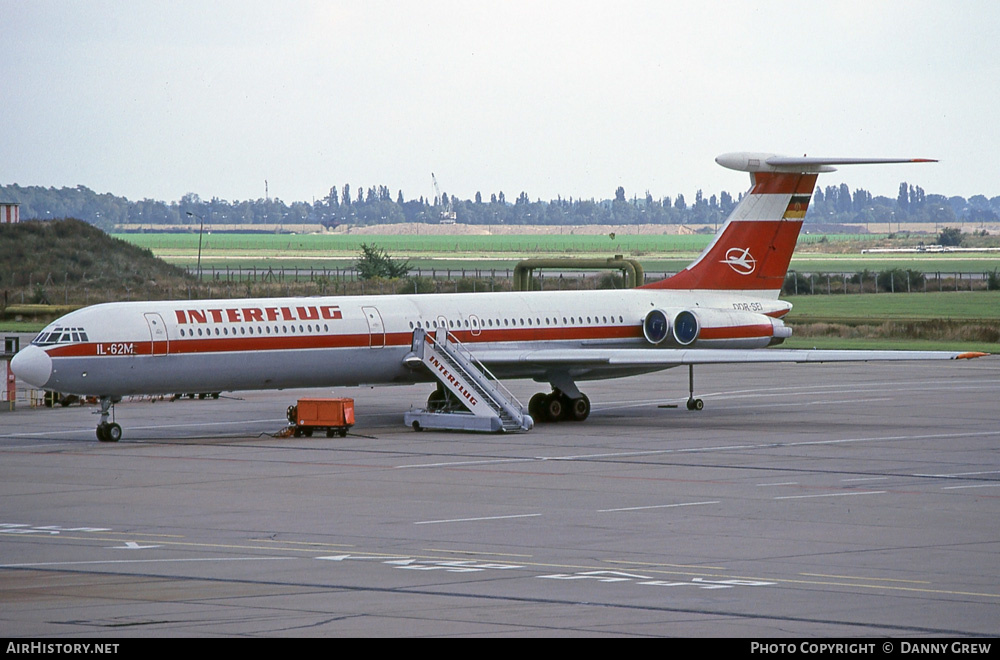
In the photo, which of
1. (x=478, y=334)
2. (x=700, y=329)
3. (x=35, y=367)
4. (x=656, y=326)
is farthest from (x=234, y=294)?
(x=35, y=367)

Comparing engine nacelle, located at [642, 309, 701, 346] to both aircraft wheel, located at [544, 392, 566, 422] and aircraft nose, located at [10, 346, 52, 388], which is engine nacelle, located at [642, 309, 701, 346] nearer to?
aircraft wheel, located at [544, 392, 566, 422]

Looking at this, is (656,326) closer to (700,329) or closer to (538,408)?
(700,329)

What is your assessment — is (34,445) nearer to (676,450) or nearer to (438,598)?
(676,450)

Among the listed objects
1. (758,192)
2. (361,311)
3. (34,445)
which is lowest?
(34,445)

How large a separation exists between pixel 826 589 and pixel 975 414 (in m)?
24.2

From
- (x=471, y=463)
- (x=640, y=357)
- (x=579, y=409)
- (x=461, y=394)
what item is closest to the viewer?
(x=471, y=463)

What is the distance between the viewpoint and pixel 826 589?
16.3m

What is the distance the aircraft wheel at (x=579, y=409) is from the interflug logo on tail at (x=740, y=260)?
21.7 feet

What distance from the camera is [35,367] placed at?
32438mm

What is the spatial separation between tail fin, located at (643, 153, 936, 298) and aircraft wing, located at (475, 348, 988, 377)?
4.48 meters

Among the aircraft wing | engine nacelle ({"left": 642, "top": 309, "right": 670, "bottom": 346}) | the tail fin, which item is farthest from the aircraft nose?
the tail fin

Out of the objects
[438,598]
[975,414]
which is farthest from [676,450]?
[438,598]

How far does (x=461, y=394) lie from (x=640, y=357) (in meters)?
4.77

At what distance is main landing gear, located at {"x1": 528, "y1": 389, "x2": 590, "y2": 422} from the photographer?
126ft
